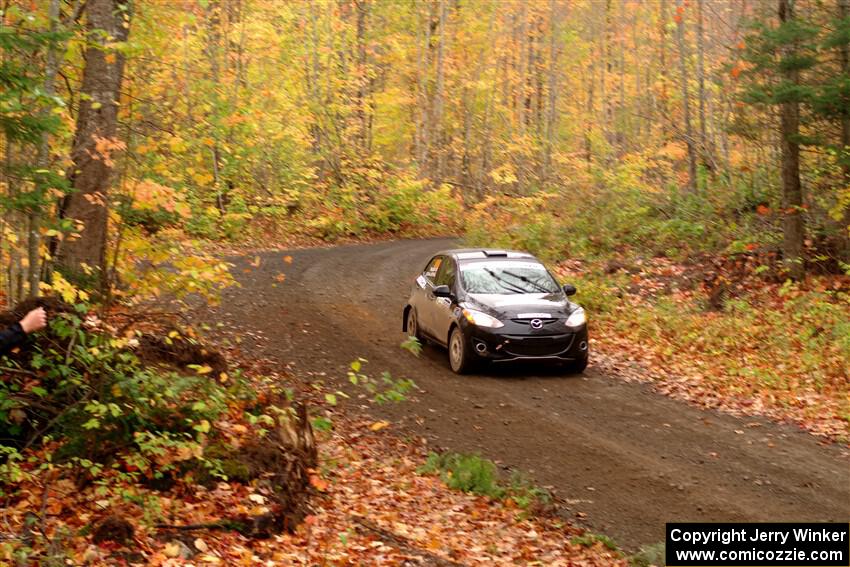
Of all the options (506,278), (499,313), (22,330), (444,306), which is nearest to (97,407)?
(22,330)

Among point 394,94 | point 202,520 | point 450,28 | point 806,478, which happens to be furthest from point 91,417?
point 450,28

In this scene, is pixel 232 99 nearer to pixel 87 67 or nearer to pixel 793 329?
pixel 87 67

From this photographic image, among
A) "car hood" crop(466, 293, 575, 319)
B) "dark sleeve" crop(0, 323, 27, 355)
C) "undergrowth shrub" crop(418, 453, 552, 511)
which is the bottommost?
"undergrowth shrub" crop(418, 453, 552, 511)

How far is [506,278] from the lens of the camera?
1427 centimetres

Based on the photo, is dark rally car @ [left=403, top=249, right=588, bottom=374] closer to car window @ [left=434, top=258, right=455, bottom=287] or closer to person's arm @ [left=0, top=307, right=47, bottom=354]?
car window @ [left=434, top=258, right=455, bottom=287]

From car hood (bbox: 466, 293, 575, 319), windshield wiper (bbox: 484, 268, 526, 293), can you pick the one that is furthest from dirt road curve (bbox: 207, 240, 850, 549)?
windshield wiper (bbox: 484, 268, 526, 293)

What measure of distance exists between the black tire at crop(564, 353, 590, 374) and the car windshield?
1.32 m

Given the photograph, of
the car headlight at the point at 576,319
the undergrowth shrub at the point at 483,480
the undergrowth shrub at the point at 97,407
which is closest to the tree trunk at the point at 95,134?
the undergrowth shrub at the point at 97,407

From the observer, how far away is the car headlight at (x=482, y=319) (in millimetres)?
13008

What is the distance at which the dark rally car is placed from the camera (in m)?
13.0

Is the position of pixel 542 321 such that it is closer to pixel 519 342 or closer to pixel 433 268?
pixel 519 342

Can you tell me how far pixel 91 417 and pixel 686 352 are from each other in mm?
11041

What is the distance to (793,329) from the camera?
15.4 metres

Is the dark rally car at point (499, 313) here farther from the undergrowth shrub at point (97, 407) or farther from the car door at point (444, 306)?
the undergrowth shrub at point (97, 407)
